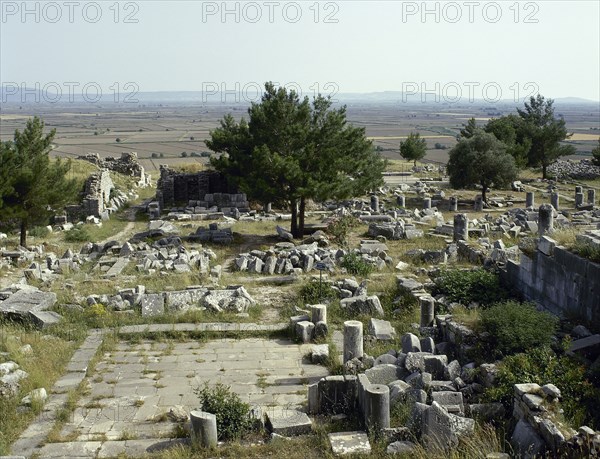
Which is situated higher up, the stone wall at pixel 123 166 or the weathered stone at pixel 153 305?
the stone wall at pixel 123 166

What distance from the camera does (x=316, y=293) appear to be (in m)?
14.4

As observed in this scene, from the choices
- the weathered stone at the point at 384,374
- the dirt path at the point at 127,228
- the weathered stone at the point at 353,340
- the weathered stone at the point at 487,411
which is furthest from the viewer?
the dirt path at the point at 127,228

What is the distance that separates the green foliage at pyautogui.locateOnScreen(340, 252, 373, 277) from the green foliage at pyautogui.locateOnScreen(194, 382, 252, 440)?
9.05 meters

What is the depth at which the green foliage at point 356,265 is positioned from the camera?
1686 cm

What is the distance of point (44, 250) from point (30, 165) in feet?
10.2

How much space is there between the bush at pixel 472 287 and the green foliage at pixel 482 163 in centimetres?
2078

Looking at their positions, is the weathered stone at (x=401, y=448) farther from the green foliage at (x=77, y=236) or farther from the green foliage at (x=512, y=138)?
the green foliage at (x=512, y=138)

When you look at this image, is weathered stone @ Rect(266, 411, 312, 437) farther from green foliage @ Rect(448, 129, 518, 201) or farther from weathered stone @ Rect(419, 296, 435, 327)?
green foliage @ Rect(448, 129, 518, 201)

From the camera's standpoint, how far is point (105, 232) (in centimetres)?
2655

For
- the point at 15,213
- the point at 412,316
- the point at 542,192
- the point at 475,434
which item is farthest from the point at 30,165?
the point at 542,192

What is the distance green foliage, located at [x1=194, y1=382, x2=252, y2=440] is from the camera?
7.85 meters

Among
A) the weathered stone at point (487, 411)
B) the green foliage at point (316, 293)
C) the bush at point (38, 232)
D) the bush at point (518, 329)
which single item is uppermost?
the bush at point (518, 329)

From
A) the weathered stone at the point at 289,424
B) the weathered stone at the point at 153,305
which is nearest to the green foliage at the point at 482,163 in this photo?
the weathered stone at the point at 153,305

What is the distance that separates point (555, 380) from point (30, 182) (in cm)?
1942
